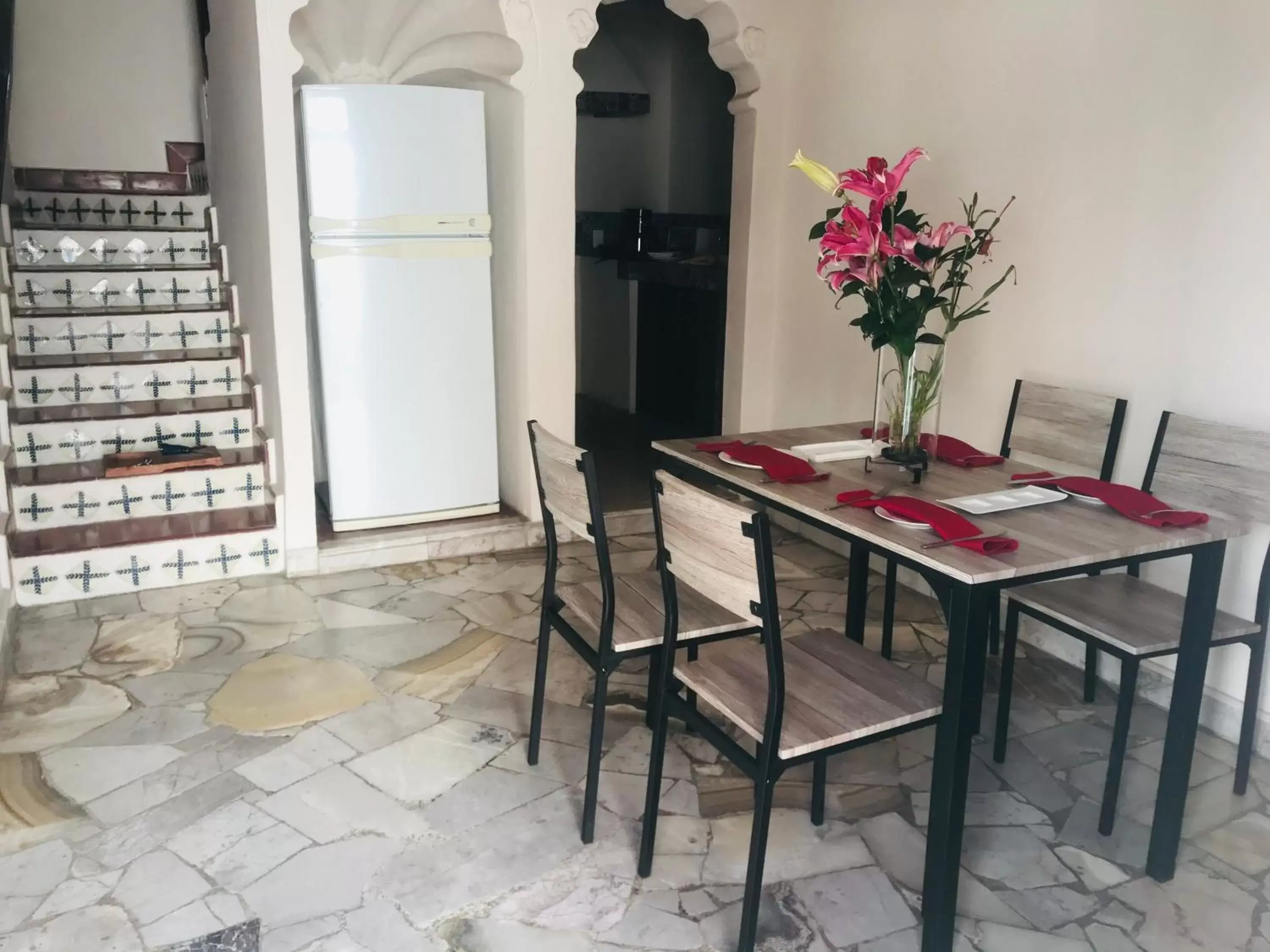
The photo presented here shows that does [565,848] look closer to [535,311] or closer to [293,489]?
[293,489]

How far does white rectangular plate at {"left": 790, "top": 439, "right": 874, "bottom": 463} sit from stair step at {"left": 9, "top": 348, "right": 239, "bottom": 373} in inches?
112

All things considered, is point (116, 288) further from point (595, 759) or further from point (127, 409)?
point (595, 759)

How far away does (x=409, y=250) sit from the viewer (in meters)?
3.81

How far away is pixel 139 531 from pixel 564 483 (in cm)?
226

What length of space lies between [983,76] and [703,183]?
2864mm

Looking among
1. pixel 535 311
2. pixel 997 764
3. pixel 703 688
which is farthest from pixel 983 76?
pixel 703 688

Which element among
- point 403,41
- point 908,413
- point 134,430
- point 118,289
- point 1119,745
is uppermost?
point 403,41

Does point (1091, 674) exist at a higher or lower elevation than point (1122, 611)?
lower

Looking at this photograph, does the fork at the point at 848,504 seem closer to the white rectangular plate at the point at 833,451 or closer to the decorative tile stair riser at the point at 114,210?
the white rectangular plate at the point at 833,451

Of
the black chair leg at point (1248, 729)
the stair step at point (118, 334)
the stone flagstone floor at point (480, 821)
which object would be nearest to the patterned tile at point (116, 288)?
the stair step at point (118, 334)

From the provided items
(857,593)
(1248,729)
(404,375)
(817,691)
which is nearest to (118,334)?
(404,375)

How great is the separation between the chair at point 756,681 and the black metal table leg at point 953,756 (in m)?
0.08

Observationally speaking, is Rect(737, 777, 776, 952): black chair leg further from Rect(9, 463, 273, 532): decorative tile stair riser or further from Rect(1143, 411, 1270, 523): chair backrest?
Rect(9, 463, 273, 532): decorative tile stair riser

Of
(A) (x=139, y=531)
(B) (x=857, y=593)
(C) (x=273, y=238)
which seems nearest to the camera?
(B) (x=857, y=593)
